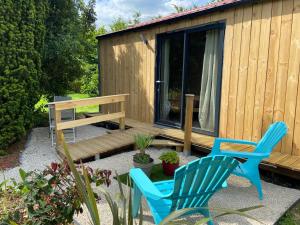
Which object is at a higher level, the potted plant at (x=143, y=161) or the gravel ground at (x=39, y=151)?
the potted plant at (x=143, y=161)

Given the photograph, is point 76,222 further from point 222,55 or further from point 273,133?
point 222,55

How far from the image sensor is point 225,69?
442cm

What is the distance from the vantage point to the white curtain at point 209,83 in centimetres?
460

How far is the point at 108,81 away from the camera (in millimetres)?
7395

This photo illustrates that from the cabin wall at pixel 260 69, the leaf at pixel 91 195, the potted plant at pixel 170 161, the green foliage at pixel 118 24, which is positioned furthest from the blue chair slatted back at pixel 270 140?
the green foliage at pixel 118 24

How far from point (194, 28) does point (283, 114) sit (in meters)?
2.31

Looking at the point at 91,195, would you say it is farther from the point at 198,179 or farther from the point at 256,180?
the point at 256,180

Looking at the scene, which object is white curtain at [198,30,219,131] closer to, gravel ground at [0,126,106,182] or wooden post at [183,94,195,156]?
wooden post at [183,94,195,156]

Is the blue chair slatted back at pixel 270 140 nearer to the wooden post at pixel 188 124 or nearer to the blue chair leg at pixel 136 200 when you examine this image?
the wooden post at pixel 188 124

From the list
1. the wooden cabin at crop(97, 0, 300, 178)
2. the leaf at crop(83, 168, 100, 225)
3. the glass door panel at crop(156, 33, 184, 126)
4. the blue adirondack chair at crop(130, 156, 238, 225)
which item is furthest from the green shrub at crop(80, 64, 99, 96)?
the leaf at crop(83, 168, 100, 225)

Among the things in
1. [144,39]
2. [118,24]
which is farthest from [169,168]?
[118,24]

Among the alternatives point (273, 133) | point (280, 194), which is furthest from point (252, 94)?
point (280, 194)

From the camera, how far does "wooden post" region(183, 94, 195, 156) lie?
4074 millimetres

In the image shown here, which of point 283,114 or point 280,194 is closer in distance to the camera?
point 280,194
